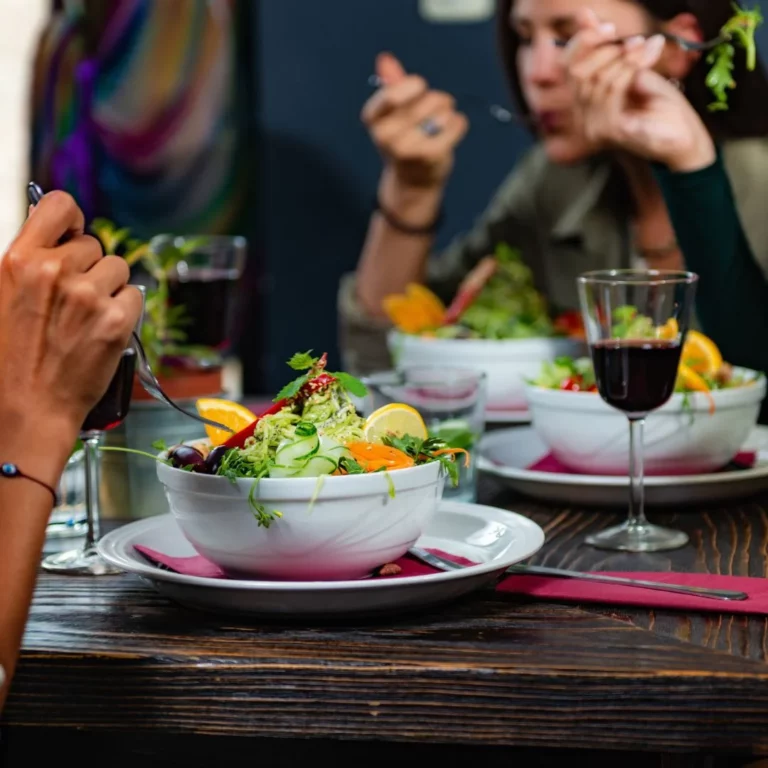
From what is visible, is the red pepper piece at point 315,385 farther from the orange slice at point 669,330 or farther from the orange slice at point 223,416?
the orange slice at point 669,330

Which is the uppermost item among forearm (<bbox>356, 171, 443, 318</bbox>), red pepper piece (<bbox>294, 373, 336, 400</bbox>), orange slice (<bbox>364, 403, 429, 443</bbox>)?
forearm (<bbox>356, 171, 443, 318</bbox>)

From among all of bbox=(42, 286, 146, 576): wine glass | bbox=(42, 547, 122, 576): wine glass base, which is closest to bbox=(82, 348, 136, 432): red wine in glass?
bbox=(42, 286, 146, 576): wine glass

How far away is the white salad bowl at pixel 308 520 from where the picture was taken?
3.03 feet

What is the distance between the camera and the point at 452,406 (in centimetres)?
138

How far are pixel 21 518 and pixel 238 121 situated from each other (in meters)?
3.24

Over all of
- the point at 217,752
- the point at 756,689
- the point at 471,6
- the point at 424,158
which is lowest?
the point at 217,752

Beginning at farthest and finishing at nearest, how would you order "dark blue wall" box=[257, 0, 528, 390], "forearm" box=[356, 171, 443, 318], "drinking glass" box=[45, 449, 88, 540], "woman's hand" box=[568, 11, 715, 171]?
"dark blue wall" box=[257, 0, 528, 390], "forearm" box=[356, 171, 443, 318], "woman's hand" box=[568, 11, 715, 171], "drinking glass" box=[45, 449, 88, 540]

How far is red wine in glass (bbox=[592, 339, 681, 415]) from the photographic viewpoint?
1242mm

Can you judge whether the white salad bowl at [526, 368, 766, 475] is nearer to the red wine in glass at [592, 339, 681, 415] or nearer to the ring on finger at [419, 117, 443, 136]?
the red wine in glass at [592, 339, 681, 415]

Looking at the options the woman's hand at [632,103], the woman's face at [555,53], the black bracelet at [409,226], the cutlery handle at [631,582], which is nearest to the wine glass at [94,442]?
the cutlery handle at [631,582]

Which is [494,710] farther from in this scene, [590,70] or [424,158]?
[424,158]

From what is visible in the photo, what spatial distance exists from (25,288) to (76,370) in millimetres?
67

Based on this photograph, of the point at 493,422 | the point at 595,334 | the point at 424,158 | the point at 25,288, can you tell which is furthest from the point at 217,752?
the point at 424,158

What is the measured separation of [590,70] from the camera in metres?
2.09
